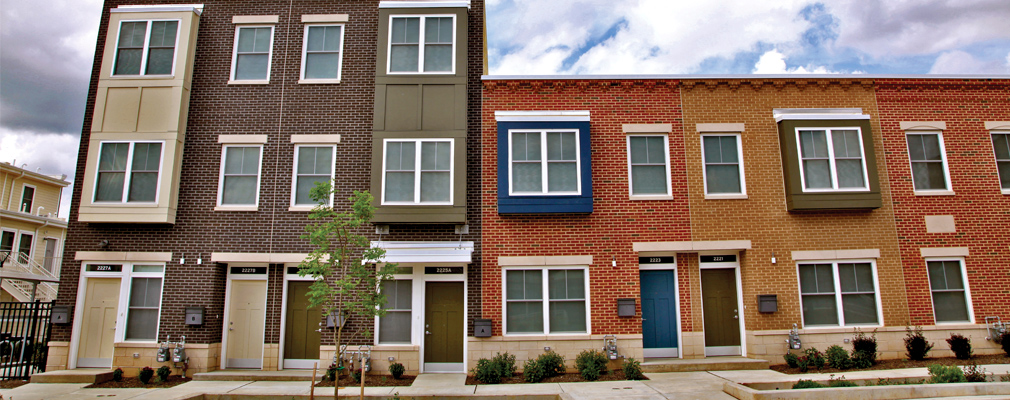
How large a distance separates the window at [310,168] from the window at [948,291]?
14783 millimetres

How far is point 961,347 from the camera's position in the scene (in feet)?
38.4

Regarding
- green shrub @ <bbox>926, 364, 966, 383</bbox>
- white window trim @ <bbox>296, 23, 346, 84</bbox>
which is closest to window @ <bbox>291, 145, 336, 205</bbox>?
white window trim @ <bbox>296, 23, 346, 84</bbox>

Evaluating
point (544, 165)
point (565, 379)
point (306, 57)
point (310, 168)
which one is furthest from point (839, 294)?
point (306, 57)

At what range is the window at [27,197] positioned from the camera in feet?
86.5

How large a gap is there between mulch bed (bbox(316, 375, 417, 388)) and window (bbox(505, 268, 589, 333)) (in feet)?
8.24

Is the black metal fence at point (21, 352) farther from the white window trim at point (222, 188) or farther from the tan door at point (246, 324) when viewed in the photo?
the white window trim at point (222, 188)

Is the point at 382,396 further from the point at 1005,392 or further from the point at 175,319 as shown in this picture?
the point at 1005,392

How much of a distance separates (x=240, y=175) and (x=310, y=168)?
1722 millimetres

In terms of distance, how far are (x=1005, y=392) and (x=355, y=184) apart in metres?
12.9

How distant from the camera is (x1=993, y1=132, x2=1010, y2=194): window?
13.3 meters

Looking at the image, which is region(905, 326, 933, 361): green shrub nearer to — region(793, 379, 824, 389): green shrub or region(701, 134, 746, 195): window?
region(793, 379, 824, 389): green shrub

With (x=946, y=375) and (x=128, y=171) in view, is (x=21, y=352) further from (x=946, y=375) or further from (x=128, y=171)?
(x=946, y=375)

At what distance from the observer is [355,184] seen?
12586 mm

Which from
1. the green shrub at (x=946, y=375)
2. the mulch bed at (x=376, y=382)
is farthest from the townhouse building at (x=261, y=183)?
the green shrub at (x=946, y=375)
